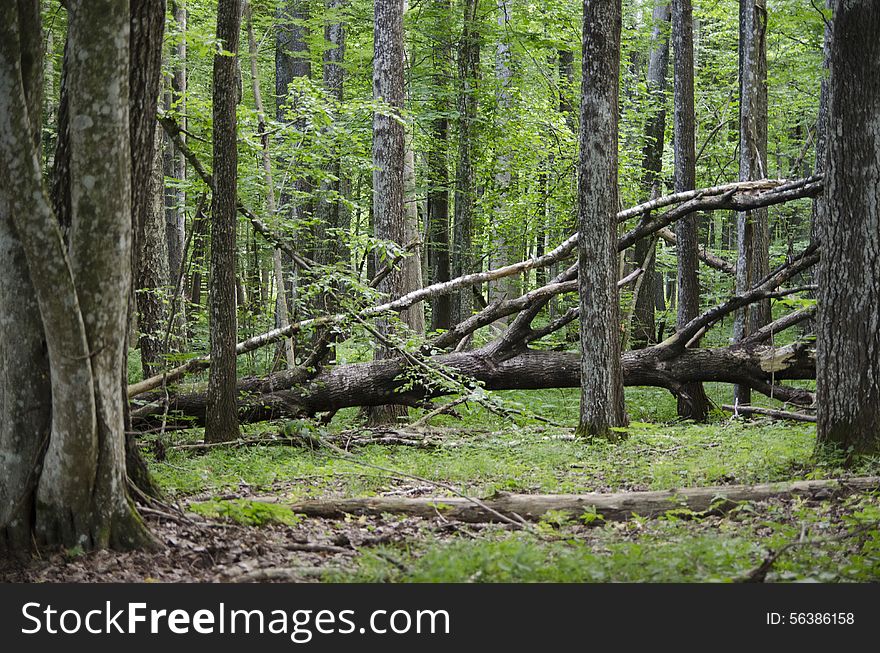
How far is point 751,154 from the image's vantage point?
43.2ft

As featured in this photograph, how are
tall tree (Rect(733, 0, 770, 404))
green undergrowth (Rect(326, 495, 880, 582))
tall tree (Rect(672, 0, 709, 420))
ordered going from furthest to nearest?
tall tree (Rect(672, 0, 709, 420))
tall tree (Rect(733, 0, 770, 404))
green undergrowth (Rect(326, 495, 880, 582))

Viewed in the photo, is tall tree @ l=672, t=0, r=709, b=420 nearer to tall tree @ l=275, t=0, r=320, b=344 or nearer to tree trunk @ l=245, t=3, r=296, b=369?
tree trunk @ l=245, t=3, r=296, b=369

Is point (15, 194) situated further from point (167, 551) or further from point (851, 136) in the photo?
point (851, 136)

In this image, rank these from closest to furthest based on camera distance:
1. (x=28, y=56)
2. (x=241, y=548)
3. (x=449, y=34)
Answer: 1. (x=28, y=56)
2. (x=241, y=548)
3. (x=449, y=34)

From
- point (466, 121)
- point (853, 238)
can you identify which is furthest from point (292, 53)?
point (853, 238)

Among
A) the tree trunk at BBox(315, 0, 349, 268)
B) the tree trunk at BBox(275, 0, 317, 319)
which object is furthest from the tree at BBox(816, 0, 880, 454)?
the tree trunk at BBox(275, 0, 317, 319)

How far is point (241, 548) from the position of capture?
5789 mm

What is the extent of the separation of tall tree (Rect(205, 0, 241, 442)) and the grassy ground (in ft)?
1.92

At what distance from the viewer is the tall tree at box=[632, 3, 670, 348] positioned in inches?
676

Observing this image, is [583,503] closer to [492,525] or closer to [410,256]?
[492,525]

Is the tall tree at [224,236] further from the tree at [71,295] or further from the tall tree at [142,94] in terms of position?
the tree at [71,295]

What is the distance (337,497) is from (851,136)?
235 inches

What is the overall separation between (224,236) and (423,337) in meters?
3.90
